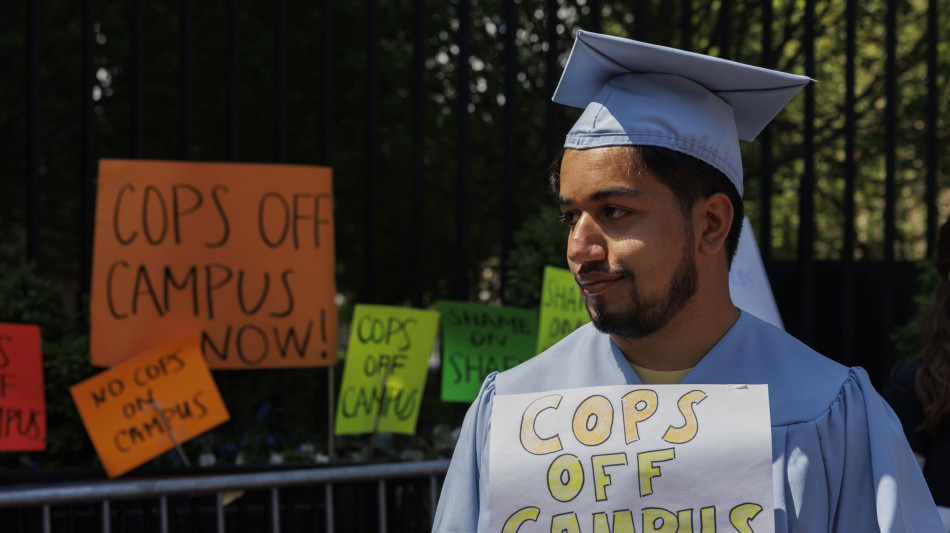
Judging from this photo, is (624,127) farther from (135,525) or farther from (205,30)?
(205,30)

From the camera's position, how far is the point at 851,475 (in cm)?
169

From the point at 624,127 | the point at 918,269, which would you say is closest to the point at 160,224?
the point at 624,127

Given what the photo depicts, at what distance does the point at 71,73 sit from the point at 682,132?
568 cm

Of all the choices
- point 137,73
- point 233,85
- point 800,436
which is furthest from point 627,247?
point 137,73

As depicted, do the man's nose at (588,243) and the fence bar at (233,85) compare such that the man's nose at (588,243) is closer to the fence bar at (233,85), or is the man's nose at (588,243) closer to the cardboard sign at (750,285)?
the cardboard sign at (750,285)

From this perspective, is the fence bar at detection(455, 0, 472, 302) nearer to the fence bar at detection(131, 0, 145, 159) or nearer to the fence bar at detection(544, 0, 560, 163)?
the fence bar at detection(544, 0, 560, 163)

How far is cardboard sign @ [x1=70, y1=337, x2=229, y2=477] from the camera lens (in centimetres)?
368

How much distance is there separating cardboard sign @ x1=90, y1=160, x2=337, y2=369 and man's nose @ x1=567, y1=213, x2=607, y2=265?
241 cm

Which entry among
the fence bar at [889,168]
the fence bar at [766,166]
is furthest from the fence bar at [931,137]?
the fence bar at [766,166]

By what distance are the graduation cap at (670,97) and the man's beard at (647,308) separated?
0.61ft

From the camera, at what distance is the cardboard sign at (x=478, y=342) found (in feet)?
13.4

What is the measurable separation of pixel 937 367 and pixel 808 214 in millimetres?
1944

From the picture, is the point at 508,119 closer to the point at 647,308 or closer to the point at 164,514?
the point at 164,514

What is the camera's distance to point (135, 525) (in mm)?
3729
